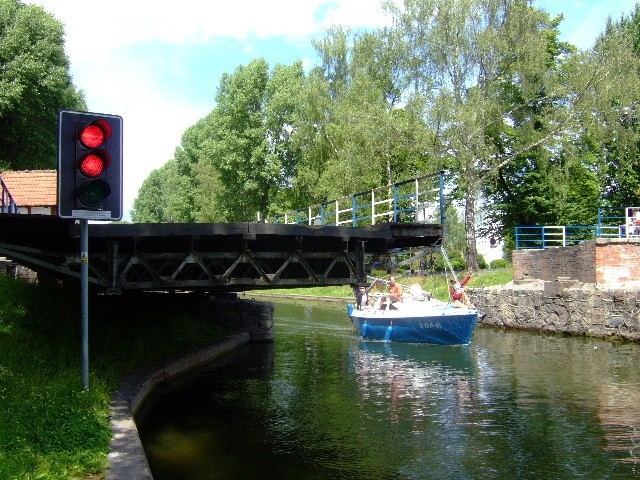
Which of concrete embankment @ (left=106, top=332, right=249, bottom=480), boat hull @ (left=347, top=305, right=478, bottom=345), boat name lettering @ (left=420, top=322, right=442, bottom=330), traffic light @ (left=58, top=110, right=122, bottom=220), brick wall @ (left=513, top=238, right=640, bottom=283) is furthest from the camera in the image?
brick wall @ (left=513, top=238, right=640, bottom=283)

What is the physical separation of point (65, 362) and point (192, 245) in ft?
10.7

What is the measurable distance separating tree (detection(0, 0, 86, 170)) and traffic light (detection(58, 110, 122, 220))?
33647 mm

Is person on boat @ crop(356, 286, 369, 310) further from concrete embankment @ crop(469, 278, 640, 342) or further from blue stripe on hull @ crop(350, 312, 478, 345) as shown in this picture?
concrete embankment @ crop(469, 278, 640, 342)

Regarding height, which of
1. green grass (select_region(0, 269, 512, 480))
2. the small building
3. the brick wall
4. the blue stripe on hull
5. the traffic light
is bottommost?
the blue stripe on hull

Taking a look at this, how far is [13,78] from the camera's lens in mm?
40312

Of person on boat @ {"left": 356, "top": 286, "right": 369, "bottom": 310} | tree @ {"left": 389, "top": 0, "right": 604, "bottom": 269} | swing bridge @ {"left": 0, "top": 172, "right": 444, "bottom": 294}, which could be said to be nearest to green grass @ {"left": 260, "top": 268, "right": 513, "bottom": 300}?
tree @ {"left": 389, "top": 0, "right": 604, "bottom": 269}

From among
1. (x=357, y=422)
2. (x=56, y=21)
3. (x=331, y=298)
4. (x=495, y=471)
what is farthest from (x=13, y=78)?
(x=495, y=471)

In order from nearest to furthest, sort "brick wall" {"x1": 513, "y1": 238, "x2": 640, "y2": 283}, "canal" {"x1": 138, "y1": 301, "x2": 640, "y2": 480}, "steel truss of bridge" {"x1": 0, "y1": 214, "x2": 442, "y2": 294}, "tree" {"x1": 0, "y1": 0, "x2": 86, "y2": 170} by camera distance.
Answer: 1. "canal" {"x1": 138, "y1": 301, "x2": 640, "y2": 480}
2. "steel truss of bridge" {"x1": 0, "y1": 214, "x2": 442, "y2": 294}
3. "brick wall" {"x1": 513, "y1": 238, "x2": 640, "y2": 283}
4. "tree" {"x1": 0, "y1": 0, "x2": 86, "y2": 170}

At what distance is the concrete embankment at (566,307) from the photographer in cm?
2489

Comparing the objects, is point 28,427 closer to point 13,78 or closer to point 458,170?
point 458,170

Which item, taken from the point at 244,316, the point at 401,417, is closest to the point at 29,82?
the point at 244,316

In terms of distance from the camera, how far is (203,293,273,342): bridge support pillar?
25.4m

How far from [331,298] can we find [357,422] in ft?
107

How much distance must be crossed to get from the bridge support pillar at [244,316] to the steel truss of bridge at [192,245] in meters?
7.84
